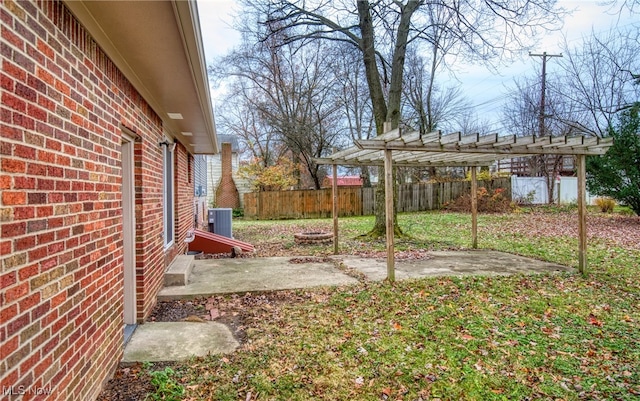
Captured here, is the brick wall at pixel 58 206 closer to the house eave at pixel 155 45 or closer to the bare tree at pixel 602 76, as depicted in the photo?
the house eave at pixel 155 45

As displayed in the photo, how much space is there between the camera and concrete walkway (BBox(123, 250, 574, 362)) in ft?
11.3

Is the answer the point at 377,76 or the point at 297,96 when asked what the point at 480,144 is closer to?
the point at 377,76

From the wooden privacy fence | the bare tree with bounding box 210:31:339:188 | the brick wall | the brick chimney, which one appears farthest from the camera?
the brick chimney

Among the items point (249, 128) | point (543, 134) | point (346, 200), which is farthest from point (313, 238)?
point (249, 128)

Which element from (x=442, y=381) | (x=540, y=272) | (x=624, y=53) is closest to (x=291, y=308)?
(x=442, y=381)

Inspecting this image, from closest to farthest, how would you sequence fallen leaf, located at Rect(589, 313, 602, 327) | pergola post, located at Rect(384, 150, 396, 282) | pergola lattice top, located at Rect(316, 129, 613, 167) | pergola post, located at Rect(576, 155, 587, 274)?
1. fallen leaf, located at Rect(589, 313, 602, 327)
2. pergola lattice top, located at Rect(316, 129, 613, 167)
3. pergola post, located at Rect(384, 150, 396, 282)
4. pergola post, located at Rect(576, 155, 587, 274)

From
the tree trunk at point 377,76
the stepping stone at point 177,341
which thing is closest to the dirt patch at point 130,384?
the stepping stone at point 177,341

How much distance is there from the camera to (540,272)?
6340 millimetres

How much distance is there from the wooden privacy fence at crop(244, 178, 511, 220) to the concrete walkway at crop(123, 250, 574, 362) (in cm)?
1197

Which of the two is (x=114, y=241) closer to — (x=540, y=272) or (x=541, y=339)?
(x=541, y=339)

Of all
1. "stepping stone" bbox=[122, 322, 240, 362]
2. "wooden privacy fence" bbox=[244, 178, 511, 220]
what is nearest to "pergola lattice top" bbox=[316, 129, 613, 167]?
"stepping stone" bbox=[122, 322, 240, 362]

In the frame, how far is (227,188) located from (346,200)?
7.00 metres

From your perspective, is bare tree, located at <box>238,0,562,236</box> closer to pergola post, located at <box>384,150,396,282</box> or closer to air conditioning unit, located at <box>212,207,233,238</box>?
pergola post, located at <box>384,150,396,282</box>

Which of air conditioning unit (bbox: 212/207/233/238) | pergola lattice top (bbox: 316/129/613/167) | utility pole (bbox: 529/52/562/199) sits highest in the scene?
utility pole (bbox: 529/52/562/199)
